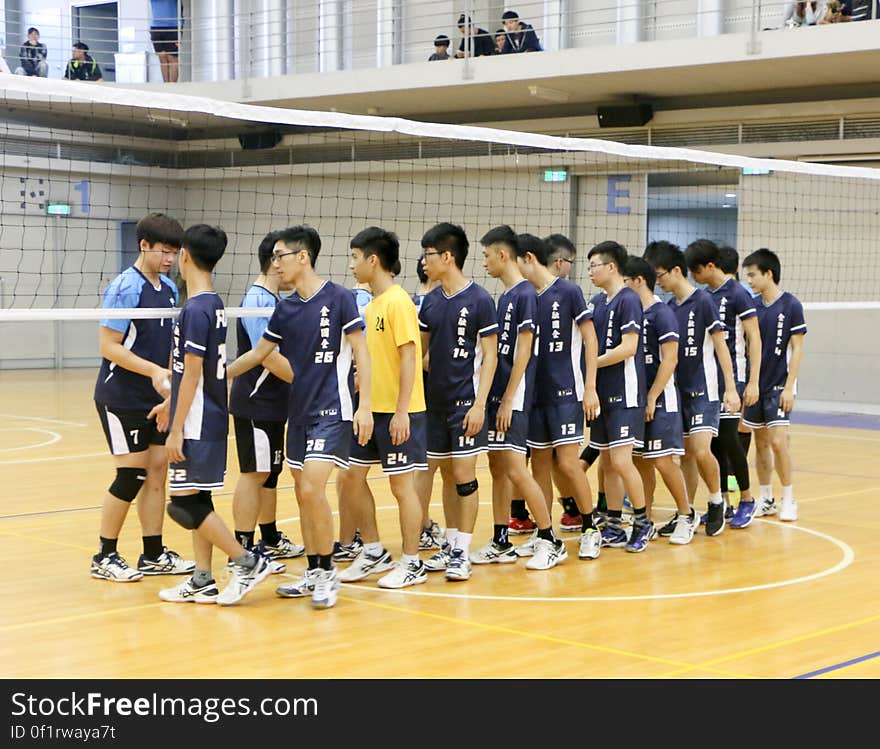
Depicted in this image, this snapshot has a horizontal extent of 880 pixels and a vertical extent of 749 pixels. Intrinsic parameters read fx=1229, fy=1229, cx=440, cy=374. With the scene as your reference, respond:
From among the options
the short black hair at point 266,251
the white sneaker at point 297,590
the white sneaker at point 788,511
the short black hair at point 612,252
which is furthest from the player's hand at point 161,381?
the white sneaker at point 788,511

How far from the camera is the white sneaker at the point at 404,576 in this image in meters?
5.96

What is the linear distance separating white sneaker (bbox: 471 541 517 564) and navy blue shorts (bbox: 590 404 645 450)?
873 millimetres

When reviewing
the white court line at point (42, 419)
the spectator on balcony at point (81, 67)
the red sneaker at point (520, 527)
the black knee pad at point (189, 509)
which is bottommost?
the white court line at point (42, 419)

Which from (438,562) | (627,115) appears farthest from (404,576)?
(627,115)

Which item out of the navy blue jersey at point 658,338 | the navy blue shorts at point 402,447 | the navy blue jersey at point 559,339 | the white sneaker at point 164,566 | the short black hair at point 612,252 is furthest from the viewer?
the navy blue jersey at point 658,338

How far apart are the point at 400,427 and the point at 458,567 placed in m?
0.87

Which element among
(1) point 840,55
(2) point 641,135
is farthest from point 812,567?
(2) point 641,135

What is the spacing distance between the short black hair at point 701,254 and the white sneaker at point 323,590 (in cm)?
339

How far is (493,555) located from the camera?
261 inches

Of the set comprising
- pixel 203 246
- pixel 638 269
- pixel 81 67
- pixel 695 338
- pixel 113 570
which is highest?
pixel 81 67

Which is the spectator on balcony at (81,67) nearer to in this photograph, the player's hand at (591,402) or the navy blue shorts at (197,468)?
the player's hand at (591,402)

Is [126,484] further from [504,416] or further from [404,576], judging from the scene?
[504,416]

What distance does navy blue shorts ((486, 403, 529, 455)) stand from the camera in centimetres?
641

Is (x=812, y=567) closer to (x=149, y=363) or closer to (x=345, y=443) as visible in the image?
(x=345, y=443)
